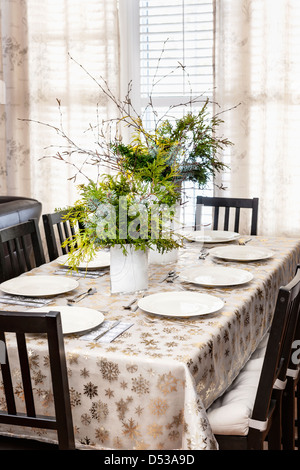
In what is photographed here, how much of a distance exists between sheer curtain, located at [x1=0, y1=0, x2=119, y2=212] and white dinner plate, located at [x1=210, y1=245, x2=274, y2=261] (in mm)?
2068

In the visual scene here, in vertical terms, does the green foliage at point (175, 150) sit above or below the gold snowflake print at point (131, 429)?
above

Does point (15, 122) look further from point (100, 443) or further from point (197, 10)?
point (100, 443)

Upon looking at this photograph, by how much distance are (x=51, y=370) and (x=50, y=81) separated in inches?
143

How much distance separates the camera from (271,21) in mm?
3914

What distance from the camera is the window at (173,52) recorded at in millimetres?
4223

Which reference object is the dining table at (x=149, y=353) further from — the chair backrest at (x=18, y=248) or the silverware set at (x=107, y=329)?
the chair backrest at (x=18, y=248)

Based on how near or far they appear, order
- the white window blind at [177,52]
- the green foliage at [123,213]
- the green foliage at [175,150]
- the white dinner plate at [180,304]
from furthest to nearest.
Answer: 1. the white window blind at [177,52]
2. the green foliage at [175,150]
3. the green foliage at [123,213]
4. the white dinner plate at [180,304]

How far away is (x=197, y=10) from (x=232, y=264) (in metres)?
2.50

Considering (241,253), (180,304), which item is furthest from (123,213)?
(241,253)

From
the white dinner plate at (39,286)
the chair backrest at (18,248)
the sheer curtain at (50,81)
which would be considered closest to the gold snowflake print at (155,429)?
the white dinner plate at (39,286)

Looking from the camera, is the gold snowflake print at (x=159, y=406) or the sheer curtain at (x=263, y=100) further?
the sheer curtain at (x=263, y=100)

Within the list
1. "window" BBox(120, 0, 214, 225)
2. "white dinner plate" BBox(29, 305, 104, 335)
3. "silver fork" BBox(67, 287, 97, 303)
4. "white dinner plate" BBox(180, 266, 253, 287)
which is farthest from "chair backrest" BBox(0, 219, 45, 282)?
"window" BBox(120, 0, 214, 225)

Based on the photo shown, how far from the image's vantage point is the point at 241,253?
8.48 ft

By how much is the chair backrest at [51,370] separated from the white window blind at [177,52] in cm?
299
